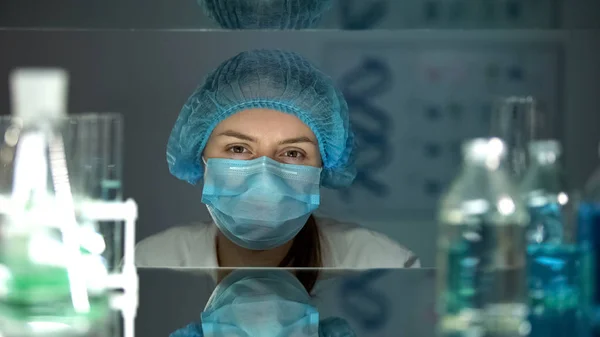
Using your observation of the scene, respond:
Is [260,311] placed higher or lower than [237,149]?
lower

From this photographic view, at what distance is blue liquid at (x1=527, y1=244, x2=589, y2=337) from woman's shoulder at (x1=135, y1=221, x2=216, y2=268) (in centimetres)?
87

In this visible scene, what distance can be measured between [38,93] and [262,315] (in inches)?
33.6

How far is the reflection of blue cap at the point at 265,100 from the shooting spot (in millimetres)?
1539

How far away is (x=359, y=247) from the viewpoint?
5.84 ft

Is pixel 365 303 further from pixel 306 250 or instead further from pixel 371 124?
pixel 371 124

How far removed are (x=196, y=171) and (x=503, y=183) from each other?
792 mm

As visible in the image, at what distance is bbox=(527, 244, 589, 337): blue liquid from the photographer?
950 millimetres

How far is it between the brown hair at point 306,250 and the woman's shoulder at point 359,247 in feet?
0.06

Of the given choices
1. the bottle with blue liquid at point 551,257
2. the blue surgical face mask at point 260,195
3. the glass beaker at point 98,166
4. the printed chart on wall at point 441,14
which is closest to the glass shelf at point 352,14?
the printed chart on wall at point 441,14

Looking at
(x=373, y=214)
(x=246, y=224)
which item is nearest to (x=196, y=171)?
(x=246, y=224)

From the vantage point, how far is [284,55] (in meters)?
1.62

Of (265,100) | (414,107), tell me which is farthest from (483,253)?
(414,107)

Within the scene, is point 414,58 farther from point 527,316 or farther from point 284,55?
point 527,316

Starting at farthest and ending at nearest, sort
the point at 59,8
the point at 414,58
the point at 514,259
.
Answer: the point at 414,58
the point at 59,8
the point at 514,259
